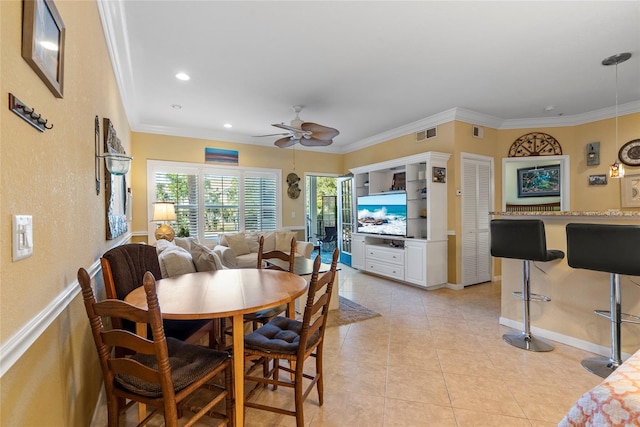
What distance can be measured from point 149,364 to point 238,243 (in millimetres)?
3783

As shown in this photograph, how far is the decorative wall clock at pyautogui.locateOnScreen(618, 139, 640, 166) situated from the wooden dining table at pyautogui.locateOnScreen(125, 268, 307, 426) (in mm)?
5154

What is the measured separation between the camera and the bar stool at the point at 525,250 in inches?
101

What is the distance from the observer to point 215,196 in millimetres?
5746

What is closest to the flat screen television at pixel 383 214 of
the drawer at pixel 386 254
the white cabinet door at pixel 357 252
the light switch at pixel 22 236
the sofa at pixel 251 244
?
the white cabinet door at pixel 357 252

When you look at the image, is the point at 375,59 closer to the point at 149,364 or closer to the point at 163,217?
the point at 149,364

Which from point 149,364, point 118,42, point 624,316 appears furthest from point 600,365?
point 118,42

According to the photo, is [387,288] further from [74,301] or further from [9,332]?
[9,332]

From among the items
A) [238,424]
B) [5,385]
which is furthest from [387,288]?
[5,385]

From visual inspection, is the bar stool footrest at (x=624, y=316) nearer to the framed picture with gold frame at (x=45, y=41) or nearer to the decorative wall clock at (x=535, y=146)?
the decorative wall clock at (x=535, y=146)

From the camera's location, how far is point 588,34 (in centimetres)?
263

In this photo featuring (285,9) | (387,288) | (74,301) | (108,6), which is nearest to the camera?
(74,301)

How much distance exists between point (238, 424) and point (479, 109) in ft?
15.9

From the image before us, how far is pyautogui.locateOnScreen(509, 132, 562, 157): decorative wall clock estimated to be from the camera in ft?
16.0

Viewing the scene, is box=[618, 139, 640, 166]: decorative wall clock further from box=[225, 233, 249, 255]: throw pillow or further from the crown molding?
the crown molding
